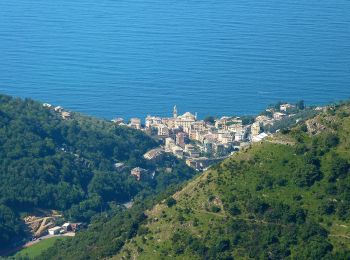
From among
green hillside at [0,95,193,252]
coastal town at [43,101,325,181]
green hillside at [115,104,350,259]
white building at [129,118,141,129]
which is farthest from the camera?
white building at [129,118,141,129]

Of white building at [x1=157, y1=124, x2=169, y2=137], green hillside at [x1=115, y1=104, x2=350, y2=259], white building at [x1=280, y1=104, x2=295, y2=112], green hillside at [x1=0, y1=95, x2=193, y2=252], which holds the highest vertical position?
white building at [x1=280, y1=104, x2=295, y2=112]

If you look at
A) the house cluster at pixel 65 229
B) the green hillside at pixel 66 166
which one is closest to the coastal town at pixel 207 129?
the green hillside at pixel 66 166

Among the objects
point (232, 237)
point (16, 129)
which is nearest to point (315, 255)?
point (232, 237)

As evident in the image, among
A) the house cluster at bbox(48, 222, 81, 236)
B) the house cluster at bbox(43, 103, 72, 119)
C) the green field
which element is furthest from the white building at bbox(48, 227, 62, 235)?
the house cluster at bbox(43, 103, 72, 119)

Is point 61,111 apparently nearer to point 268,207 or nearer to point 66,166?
point 66,166

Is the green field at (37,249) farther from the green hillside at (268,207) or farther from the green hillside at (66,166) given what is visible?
the green hillside at (268,207)

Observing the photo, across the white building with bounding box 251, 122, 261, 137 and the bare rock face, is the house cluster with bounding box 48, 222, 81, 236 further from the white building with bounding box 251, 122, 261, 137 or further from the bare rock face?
the white building with bounding box 251, 122, 261, 137

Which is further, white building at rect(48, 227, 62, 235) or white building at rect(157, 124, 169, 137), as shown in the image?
white building at rect(157, 124, 169, 137)

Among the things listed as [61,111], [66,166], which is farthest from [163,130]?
[66,166]
